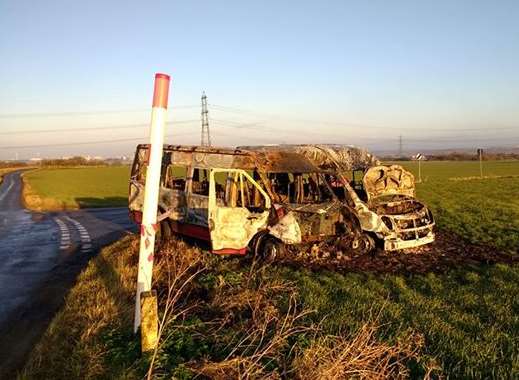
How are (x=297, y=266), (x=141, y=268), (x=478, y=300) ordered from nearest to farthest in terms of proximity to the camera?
(x=141, y=268) < (x=478, y=300) < (x=297, y=266)

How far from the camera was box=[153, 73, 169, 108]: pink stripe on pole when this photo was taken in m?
4.45

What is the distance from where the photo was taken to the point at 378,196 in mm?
10930

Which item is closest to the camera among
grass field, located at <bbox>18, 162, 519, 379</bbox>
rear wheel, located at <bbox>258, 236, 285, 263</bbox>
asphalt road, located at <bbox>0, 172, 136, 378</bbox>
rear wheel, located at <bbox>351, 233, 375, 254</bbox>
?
grass field, located at <bbox>18, 162, 519, 379</bbox>

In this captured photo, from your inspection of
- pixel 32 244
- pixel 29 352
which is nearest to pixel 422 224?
pixel 29 352

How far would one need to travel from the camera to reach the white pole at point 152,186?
452cm

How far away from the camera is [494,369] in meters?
4.40

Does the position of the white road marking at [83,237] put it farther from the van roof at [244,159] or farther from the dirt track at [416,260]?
the dirt track at [416,260]

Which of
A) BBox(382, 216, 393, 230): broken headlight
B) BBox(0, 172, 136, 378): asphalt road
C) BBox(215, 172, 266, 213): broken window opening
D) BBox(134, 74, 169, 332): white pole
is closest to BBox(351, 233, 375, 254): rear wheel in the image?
BBox(382, 216, 393, 230): broken headlight

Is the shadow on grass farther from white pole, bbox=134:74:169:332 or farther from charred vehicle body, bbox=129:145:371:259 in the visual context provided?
white pole, bbox=134:74:169:332

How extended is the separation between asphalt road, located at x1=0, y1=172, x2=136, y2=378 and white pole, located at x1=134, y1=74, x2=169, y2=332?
5.90ft

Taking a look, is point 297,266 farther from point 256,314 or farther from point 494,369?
point 494,369

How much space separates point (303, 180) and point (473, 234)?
15.9 feet

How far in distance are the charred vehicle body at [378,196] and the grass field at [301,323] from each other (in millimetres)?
1390

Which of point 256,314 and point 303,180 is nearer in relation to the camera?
point 256,314
